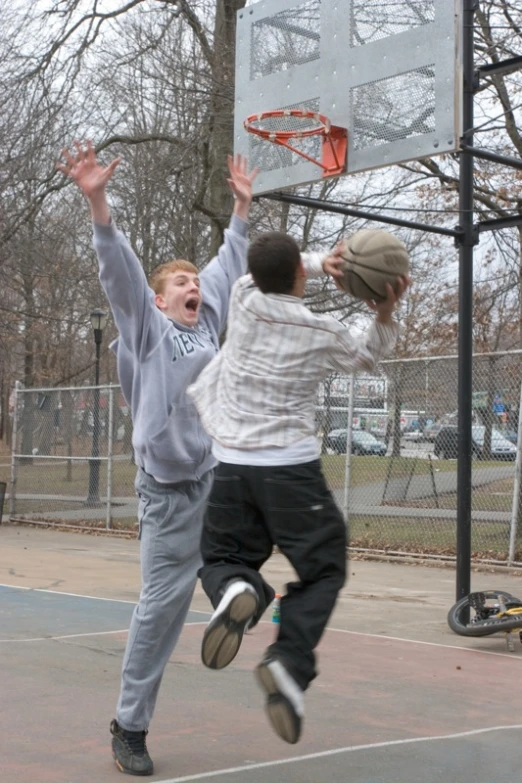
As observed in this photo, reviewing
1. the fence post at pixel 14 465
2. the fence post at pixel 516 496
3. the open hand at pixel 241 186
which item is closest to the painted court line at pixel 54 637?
the open hand at pixel 241 186

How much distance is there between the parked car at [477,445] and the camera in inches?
512

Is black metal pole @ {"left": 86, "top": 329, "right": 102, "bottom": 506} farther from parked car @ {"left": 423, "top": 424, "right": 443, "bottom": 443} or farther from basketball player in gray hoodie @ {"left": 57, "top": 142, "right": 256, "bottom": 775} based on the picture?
basketball player in gray hoodie @ {"left": 57, "top": 142, "right": 256, "bottom": 775}

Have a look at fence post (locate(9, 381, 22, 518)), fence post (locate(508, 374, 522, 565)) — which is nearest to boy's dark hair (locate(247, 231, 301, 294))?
fence post (locate(508, 374, 522, 565))

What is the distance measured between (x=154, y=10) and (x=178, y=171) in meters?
2.86

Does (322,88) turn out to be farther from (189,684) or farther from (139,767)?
(139,767)

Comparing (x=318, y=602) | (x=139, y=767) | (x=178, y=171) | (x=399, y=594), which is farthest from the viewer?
(x=178, y=171)

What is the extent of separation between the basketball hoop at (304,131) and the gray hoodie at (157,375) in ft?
15.2

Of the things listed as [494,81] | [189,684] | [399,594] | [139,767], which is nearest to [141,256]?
[494,81]

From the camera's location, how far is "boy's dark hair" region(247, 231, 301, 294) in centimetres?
419

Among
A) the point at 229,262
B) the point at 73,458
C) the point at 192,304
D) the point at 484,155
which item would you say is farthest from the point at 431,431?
the point at 192,304

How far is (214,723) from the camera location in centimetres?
560

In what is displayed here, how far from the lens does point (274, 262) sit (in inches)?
165

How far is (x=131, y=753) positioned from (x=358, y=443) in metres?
10.1

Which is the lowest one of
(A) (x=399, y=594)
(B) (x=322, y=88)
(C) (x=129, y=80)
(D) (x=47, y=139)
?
(A) (x=399, y=594)
